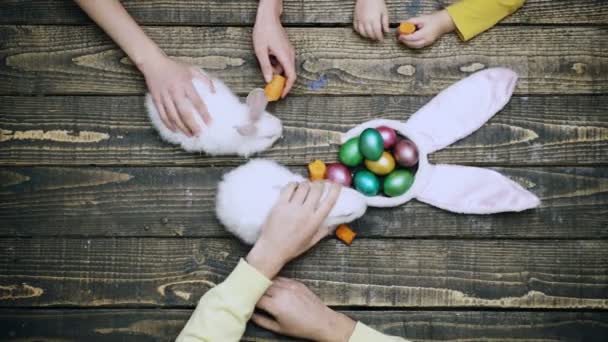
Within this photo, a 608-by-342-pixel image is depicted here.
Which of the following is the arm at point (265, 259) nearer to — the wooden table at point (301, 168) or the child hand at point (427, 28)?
the wooden table at point (301, 168)

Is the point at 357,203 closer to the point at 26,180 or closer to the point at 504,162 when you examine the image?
the point at 504,162

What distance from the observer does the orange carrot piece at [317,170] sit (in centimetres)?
121

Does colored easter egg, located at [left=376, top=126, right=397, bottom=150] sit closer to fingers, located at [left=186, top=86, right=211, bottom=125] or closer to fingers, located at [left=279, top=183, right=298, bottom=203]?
fingers, located at [left=279, top=183, right=298, bottom=203]

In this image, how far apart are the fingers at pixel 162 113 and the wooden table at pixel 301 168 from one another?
0.27 ft

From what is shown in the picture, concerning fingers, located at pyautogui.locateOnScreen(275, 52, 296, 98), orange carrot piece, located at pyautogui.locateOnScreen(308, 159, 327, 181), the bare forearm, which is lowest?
orange carrot piece, located at pyautogui.locateOnScreen(308, 159, 327, 181)

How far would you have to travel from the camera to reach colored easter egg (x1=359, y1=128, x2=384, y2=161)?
3.77 feet

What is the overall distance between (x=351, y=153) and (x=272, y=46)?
0.27 metres

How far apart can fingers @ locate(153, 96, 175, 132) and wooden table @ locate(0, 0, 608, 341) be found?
3.2 inches

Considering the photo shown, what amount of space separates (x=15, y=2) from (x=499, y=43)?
101 centimetres

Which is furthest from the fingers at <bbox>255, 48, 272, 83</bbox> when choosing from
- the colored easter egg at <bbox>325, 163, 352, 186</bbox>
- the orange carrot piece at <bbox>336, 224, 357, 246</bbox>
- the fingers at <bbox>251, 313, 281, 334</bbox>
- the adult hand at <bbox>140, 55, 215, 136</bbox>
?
the fingers at <bbox>251, 313, 281, 334</bbox>

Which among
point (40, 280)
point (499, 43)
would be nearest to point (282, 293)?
point (40, 280)

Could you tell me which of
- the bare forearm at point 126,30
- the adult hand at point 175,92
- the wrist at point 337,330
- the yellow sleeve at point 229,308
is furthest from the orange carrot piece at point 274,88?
the wrist at point 337,330

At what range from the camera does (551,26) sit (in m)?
1.29

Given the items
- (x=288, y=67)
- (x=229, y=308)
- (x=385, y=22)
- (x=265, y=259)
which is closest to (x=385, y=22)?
(x=385, y=22)
